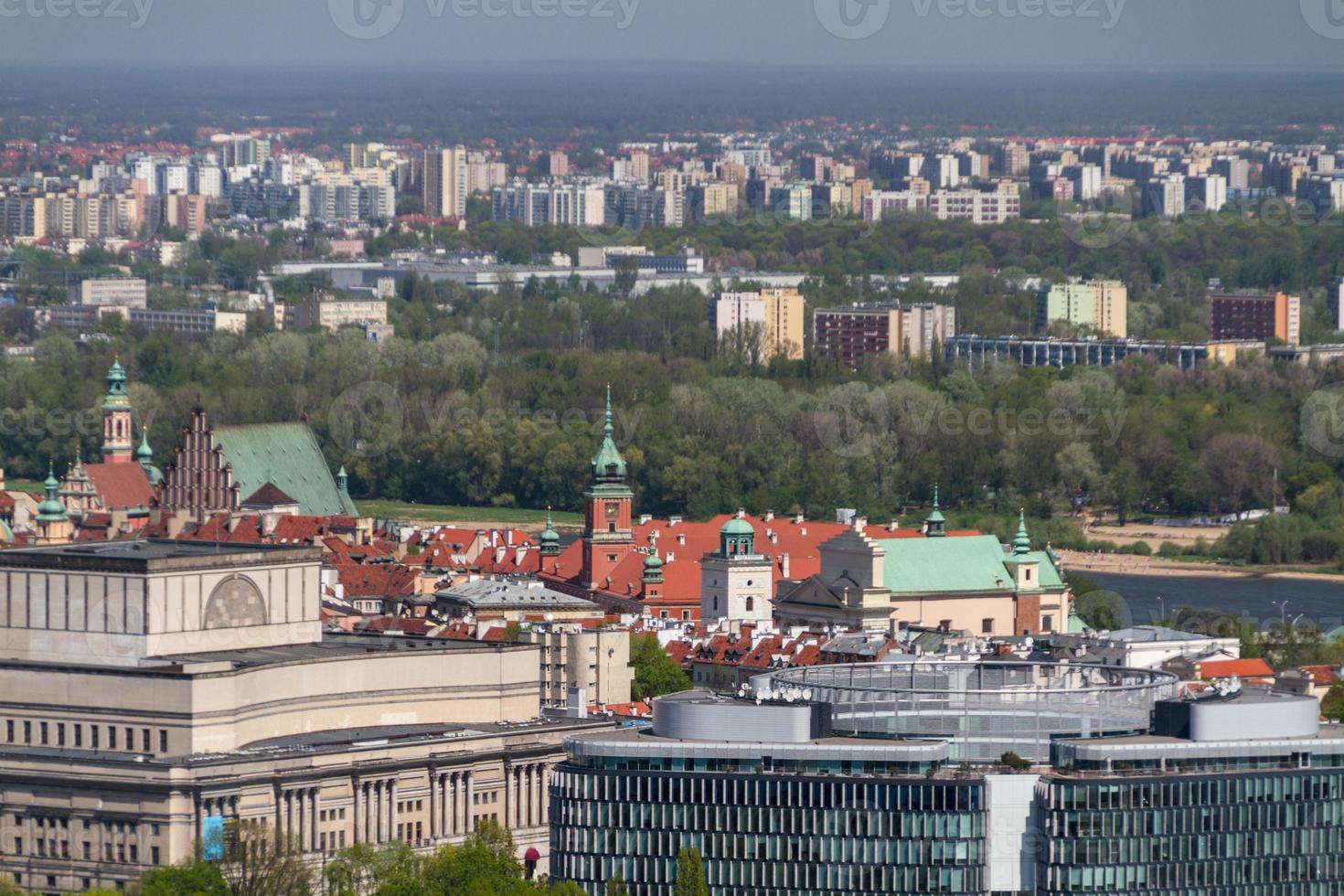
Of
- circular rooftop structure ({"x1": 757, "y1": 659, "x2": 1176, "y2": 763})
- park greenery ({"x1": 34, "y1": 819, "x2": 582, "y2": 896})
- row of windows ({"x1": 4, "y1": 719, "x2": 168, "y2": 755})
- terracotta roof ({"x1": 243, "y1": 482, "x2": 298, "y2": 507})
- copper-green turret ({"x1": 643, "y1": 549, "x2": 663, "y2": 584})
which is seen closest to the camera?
circular rooftop structure ({"x1": 757, "y1": 659, "x2": 1176, "y2": 763})

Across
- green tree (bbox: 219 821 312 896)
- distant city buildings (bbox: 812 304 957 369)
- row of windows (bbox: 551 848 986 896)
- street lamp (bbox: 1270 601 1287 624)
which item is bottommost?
green tree (bbox: 219 821 312 896)

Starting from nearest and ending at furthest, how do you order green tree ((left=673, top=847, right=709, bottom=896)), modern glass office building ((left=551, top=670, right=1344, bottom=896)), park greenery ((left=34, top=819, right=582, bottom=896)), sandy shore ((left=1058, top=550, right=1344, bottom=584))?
1. modern glass office building ((left=551, top=670, right=1344, bottom=896))
2. green tree ((left=673, top=847, right=709, bottom=896))
3. park greenery ((left=34, top=819, right=582, bottom=896))
4. sandy shore ((left=1058, top=550, right=1344, bottom=584))

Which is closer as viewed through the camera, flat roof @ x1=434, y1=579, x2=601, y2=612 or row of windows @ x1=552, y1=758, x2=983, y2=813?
row of windows @ x1=552, y1=758, x2=983, y2=813

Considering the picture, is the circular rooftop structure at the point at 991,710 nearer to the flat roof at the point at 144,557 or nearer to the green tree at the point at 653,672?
the flat roof at the point at 144,557

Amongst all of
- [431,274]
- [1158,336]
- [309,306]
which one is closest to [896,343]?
[1158,336]

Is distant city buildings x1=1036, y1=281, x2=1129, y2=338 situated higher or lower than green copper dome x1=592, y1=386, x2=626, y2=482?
higher

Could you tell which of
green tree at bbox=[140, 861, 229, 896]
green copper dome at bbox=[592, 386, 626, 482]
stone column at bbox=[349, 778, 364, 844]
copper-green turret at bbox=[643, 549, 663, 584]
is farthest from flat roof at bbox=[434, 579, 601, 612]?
green tree at bbox=[140, 861, 229, 896]

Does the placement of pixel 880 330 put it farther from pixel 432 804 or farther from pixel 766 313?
pixel 432 804

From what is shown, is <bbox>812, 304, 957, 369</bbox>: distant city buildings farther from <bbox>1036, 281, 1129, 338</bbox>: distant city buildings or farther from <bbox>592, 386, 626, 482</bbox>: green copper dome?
<bbox>592, 386, 626, 482</bbox>: green copper dome
